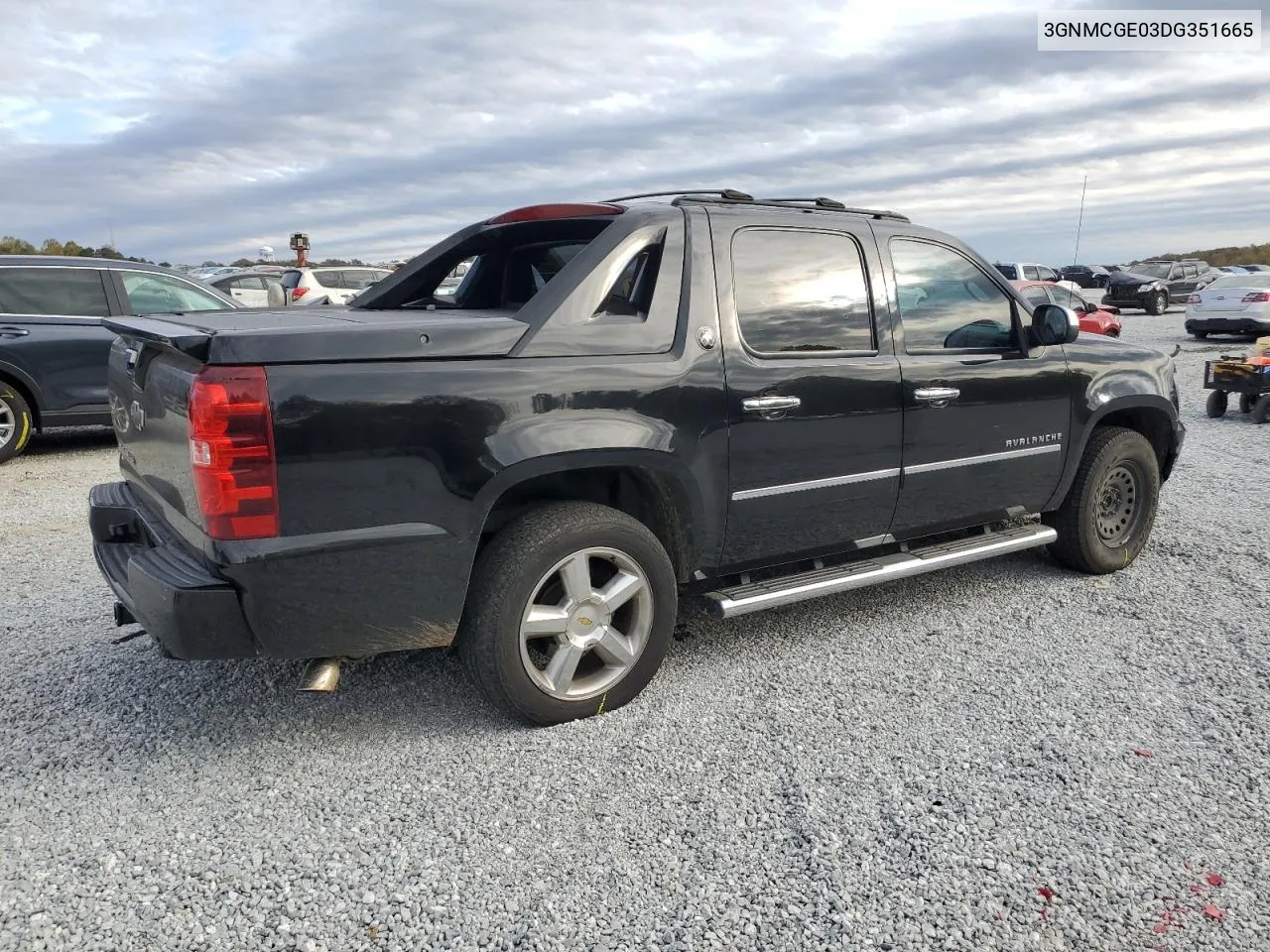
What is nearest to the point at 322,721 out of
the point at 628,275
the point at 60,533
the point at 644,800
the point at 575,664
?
the point at 575,664

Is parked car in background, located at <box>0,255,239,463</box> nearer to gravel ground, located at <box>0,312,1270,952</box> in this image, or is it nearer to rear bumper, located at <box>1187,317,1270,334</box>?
gravel ground, located at <box>0,312,1270,952</box>

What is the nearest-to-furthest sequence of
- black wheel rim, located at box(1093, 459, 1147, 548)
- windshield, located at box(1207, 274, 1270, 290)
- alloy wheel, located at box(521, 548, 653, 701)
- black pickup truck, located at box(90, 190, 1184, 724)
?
black pickup truck, located at box(90, 190, 1184, 724) < alloy wheel, located at box(521, 548, 653, 701) < black wheel rim, located at box(1093, 459, 1147, 548) < windshield, located at box(1207, 274, 1270, 290)

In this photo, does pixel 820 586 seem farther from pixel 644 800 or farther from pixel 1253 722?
pixel 1253 722

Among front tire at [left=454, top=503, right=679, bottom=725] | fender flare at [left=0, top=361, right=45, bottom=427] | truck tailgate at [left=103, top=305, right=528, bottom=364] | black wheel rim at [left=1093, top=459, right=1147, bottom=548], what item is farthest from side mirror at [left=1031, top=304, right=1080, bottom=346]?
fender flare at [left=0, top=361, right=45, bottom=427]

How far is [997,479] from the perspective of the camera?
170 inches

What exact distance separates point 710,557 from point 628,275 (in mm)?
1090

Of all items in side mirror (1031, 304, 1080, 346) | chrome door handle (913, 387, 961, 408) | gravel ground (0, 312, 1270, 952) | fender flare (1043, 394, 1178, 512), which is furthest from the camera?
Result: fender flare (1043, 394, 1178, 512)

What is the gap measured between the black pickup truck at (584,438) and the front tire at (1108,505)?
0.52 ft

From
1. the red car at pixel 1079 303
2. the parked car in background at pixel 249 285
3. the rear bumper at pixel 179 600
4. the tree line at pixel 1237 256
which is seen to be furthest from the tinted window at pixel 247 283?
the tree line at pixel 1237 256

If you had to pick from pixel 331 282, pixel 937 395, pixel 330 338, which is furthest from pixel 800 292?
pixel 331 282

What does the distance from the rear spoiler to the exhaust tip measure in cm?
102

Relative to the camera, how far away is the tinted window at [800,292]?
3.58 meters

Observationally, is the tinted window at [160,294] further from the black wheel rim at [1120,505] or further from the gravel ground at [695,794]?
the black wheel rim at [1120,505]

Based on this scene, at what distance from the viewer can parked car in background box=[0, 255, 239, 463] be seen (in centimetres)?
787
